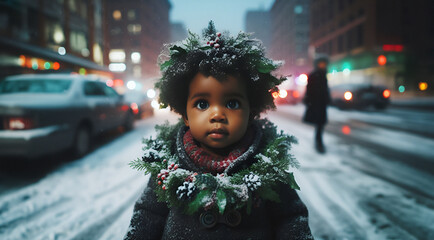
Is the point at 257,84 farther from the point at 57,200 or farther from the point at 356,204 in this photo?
the point at 57,200

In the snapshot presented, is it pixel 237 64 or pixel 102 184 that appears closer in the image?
pixel 237 64

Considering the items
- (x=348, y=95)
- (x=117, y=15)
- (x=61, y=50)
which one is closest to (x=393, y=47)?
(x=348, y=95)

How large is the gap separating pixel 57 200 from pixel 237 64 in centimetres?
330

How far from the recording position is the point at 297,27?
226 feet

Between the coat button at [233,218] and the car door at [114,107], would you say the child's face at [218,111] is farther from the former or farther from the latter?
the car door at [114,107]

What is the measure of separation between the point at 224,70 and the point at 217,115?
0.22m

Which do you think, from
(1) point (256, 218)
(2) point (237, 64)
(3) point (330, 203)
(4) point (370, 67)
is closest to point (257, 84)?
(2) point (237, 64)

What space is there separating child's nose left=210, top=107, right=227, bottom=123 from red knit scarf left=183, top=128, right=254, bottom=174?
18cm

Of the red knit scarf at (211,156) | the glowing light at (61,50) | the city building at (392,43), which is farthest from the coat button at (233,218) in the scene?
the city building at (392,43)

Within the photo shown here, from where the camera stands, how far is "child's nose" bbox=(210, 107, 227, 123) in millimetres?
1321

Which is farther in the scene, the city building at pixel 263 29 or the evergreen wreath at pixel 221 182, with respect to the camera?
the city building at pixel 263 29

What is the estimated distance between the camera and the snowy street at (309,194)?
278 centimetres

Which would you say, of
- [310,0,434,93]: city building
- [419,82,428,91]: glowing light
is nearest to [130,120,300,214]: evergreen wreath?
[310,0,434,93]: city building

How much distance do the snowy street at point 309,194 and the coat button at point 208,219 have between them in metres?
0.76
